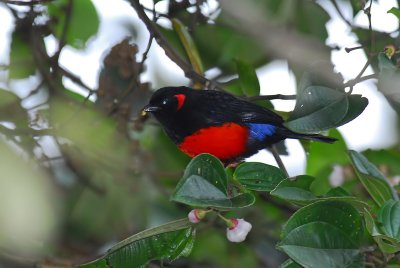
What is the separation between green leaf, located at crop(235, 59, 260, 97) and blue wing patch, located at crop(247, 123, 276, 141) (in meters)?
0.15

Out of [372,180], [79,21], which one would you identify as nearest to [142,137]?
[79,21]

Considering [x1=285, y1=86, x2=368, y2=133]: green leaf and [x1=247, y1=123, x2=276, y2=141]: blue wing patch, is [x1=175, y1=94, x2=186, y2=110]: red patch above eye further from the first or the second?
[x1=285, y1=86, x2=368, y2=133]: green leaf

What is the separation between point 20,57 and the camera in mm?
4684

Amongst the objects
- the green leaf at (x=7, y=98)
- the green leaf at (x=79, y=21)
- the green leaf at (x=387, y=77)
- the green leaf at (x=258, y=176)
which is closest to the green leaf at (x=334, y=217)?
the green leaf at (x=258, y=176)

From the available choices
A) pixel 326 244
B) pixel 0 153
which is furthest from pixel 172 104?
pixel 326 244

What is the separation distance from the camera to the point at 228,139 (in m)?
4.01

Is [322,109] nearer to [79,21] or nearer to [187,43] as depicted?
[187,43]

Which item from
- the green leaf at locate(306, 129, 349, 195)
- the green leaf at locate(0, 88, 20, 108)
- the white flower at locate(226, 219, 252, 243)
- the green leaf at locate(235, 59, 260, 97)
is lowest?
the green leaf at locate(306, 129, 349, 195)

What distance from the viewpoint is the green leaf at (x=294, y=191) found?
2788 millimetres

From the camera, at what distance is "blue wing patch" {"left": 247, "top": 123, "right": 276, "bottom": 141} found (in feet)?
13.1

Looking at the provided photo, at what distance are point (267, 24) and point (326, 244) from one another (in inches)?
45.8

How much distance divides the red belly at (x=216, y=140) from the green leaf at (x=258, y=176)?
1.01 meters

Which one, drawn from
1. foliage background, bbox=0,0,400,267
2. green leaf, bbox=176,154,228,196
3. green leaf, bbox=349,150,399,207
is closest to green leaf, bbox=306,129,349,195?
foliage background, bbox=0,0,400,267

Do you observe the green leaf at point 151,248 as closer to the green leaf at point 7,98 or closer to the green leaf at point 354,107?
the green leaf at point 354,107
